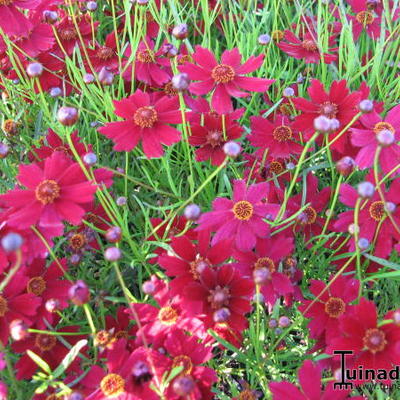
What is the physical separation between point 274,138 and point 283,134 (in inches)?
0.8

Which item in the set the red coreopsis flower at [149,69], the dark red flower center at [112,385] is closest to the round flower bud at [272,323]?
the dark red flower center at [112,385]

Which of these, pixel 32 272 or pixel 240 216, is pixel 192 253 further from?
pixel 32 272

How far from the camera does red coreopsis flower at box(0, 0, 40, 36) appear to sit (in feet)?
3.79

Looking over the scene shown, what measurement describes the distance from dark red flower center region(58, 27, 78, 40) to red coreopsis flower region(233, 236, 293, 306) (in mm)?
739

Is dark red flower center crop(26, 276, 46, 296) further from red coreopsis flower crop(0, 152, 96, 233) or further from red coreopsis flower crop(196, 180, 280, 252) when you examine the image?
red coreopsis flower crop(196, 180, 280, 252)

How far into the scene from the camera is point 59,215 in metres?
0.85

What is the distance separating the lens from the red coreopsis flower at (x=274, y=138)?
1101 mm

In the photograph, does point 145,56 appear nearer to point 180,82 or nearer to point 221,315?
point 180,82

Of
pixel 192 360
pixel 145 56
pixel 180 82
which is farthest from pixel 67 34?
pixel 192 360

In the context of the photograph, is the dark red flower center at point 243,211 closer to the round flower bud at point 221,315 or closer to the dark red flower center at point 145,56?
the round flower bud at point 221,315

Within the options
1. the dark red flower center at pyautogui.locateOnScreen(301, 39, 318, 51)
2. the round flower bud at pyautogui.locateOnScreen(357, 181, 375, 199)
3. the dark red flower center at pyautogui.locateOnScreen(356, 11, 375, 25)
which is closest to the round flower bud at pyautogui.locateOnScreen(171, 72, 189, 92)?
the round flower bud at pyautogui.locateOnScreen(357, 181, 375, 199)

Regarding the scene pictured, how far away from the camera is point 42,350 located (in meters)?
0.89

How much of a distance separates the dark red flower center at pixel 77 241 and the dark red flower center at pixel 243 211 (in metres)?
0.30

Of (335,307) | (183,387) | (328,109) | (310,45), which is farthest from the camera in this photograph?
(310,45)
